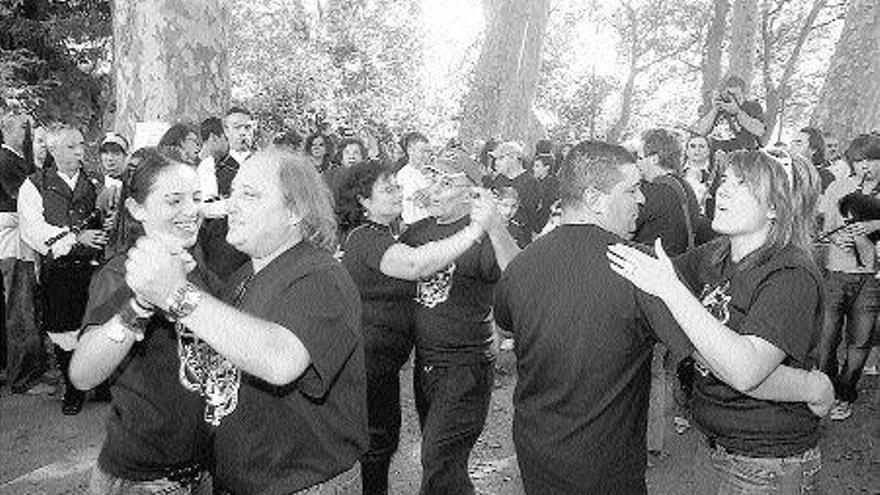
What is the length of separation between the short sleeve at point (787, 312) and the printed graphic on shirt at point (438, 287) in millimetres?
1943

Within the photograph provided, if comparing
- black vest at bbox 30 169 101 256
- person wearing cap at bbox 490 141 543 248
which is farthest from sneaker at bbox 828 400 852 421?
black vest at bbox 30 169 101 256

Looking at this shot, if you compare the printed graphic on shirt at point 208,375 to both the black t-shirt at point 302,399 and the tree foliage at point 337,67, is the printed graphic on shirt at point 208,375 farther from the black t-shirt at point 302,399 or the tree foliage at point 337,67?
the tree foliage at point 337,67

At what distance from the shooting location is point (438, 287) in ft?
14.9

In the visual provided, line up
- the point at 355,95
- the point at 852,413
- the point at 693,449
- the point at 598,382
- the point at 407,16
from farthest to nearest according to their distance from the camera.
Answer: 1. the point at 407,16
2. the point at 355,95
3. the point at 852,413
4. the point at 693,449
5. the point at 598,382

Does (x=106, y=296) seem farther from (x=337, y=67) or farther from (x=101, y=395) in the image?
(x=337, y=67)

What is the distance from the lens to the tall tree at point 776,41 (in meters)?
32.5

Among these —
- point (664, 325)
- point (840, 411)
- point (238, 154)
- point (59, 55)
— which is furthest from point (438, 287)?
point (59, 55)

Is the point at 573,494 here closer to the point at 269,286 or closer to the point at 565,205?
the point at 565,205

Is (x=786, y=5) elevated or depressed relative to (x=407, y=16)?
elevated

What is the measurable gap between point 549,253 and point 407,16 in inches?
723

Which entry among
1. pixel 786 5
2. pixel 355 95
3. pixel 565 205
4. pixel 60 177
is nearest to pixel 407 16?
pixel 355 95

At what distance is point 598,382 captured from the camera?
9.55ft

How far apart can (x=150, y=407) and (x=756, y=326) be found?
2.01m

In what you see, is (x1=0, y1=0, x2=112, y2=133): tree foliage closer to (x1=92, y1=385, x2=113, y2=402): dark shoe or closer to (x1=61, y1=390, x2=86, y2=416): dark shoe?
(x1=92, y1=385, x2=113, y2=402): dark shoe
